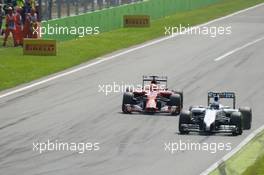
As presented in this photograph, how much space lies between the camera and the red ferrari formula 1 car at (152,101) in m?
31.4

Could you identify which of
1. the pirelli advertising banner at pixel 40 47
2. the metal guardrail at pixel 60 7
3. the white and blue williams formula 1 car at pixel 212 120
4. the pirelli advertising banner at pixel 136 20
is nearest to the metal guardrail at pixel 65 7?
the metal guardrail at pixel 60 7

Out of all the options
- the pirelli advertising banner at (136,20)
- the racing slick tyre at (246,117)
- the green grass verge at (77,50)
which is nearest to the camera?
the racing slick tyre at (246,117)

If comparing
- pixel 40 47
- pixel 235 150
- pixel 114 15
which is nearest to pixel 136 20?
pixel 114 15

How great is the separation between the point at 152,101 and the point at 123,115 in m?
1.00

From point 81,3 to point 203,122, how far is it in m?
29.2

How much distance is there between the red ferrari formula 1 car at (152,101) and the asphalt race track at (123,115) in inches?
10.0

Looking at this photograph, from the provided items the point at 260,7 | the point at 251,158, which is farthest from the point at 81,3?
the point at 251,158

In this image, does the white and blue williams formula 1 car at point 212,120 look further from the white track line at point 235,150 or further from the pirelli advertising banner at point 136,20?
the pirelli advertising banner at point 136,20

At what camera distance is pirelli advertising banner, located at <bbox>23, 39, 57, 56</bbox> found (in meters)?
46.2

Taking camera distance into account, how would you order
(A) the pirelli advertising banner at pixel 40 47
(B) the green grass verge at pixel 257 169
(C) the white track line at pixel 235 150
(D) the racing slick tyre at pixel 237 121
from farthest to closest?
1. (A) the pirelli advertising banner at pixel 40 47
2. (D) the racing slick tyre at pixel 237 121
3. (C) the white track line at pixel 235 150
4. (B) the green grass verge at pixel 257 169

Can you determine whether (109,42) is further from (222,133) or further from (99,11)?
(222,133)

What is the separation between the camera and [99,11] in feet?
188

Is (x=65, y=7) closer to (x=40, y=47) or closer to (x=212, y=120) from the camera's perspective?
(x=40, y=47)

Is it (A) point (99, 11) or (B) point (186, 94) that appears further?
(A) point (99, 11)
